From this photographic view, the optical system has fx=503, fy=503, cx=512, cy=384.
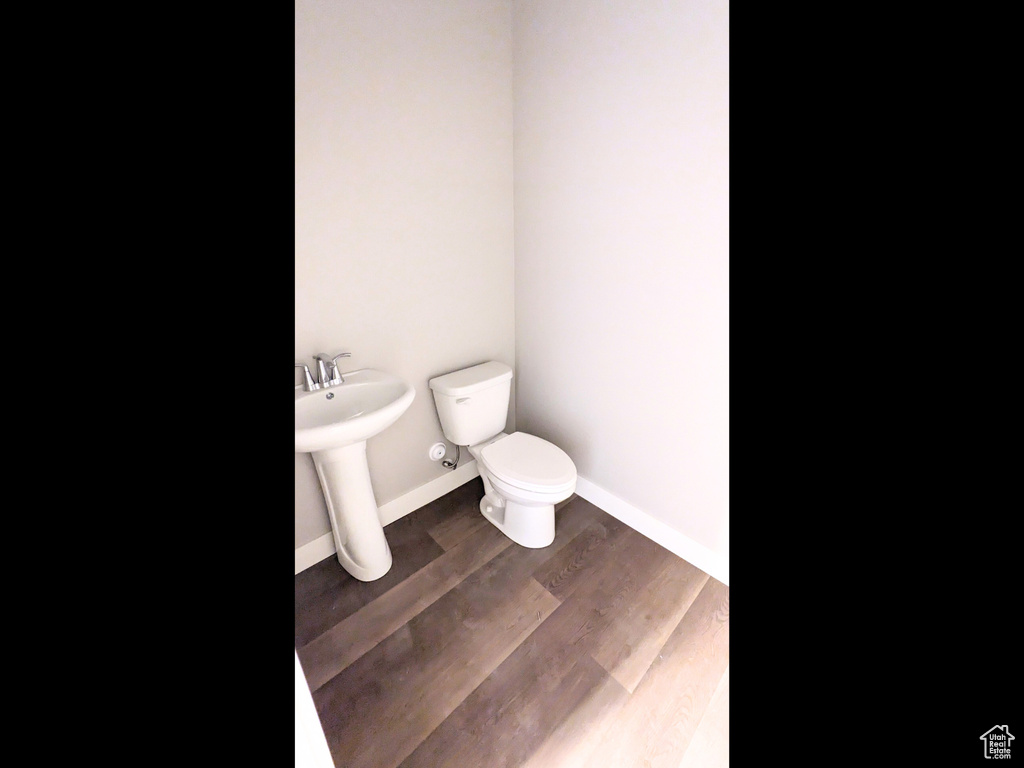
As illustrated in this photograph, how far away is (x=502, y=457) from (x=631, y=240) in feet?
2.92

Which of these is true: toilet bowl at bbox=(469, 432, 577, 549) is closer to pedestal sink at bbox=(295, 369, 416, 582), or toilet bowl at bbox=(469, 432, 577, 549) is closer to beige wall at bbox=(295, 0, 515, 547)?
beige wall at bbox=(295, 0, 515, 547)

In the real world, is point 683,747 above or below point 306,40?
below

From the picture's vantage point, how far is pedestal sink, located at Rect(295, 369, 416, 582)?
4.65 ft

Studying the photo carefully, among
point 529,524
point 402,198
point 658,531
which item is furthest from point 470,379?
point 658,531

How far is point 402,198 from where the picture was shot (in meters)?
1.72

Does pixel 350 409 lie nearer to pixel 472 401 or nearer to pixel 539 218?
pixel 472 401
